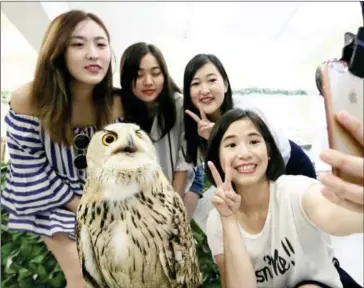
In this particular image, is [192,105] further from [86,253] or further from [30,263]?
[30,263]

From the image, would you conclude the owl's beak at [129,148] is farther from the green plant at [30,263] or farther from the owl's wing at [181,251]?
the green plant at [30,263]

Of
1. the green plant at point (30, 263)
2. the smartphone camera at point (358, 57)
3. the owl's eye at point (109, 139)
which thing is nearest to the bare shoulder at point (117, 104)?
the owl's eye at point (109, 139)

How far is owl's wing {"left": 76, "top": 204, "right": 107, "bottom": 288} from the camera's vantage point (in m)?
0.56

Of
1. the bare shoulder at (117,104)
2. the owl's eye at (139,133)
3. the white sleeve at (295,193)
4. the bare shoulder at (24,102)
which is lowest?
the white sleeve at (295,193)

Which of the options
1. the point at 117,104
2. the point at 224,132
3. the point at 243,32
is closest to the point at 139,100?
the point at 117,104

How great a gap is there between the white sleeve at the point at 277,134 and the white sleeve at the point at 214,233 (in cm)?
13

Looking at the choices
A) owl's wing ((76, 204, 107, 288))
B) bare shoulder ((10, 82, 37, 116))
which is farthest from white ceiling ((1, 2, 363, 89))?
owl's wing ((76, 204, 107, 288))

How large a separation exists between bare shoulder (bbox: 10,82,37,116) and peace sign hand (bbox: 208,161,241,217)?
29 cm

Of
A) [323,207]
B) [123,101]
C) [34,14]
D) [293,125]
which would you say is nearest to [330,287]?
[323,207]

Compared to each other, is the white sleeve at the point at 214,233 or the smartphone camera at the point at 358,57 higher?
the smartphone camera at the point at 358,57

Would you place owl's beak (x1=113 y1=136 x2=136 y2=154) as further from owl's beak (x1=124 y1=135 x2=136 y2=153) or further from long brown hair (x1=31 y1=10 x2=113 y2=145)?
long brown hair (x1=31 y1=10 x2=113 y2=145)

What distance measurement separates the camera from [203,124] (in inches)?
25.4

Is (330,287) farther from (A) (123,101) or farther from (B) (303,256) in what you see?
(A) (123,101)

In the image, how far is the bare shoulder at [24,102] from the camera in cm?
65
